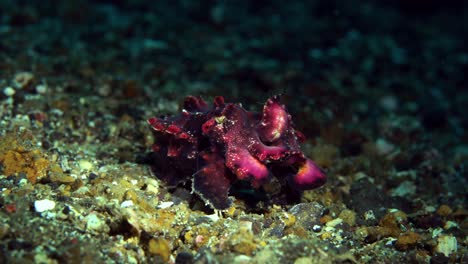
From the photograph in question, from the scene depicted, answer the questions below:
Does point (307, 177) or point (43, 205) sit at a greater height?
point (307, 177)

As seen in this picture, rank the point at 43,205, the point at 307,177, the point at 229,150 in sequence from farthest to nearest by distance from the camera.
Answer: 1. the point at 307,177
2. the point at 229,150
3. the point at 43,205

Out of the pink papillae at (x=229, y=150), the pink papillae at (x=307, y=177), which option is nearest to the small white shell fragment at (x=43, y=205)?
the pink papillae at (x=229, y=150)

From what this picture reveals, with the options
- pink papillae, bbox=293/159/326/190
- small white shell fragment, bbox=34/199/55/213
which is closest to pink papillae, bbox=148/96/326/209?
pink papillae, bbox=293/159/326/190

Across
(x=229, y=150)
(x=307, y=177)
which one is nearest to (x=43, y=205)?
(x=229, y=150)

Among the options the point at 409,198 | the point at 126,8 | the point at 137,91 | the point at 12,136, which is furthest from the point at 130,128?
the point at 126,8

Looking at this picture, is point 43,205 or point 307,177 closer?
point 43,205

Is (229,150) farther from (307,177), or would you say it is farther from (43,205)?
(43,205)

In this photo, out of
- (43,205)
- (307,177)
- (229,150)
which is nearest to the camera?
(43,205)

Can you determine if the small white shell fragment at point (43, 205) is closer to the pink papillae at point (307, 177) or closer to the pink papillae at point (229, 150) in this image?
the pink papillae at point (229, 150)
